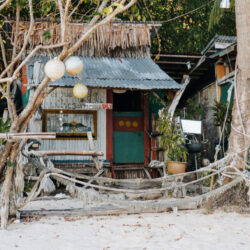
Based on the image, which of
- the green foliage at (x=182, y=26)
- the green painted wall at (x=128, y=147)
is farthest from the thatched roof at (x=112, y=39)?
the green foliage at (x=182, y=26)

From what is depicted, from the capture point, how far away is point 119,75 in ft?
24.9

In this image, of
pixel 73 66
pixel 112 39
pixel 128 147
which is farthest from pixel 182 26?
pixel 73 66

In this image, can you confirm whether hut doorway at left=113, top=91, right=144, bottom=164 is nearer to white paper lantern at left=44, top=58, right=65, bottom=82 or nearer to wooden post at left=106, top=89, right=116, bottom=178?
wooden post at left=106, top=89, right=116, bottom=178

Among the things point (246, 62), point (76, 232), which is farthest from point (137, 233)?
point (246, 62)

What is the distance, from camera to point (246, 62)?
5.40m

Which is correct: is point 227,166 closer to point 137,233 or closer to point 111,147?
point 137,233

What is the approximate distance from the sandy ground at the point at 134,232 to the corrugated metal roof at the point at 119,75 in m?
3.00

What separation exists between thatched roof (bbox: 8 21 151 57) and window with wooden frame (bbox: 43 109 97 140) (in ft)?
5.22

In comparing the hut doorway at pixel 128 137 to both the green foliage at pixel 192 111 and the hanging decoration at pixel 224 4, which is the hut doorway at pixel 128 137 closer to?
the green foliage at pixel 192 111

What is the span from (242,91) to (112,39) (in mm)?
4089

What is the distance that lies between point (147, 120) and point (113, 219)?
4245 mm

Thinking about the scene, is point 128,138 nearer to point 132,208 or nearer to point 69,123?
point 69,123

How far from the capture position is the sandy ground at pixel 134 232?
3.68 metres

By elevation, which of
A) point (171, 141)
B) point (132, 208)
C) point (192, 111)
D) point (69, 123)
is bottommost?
point (132, 208)
